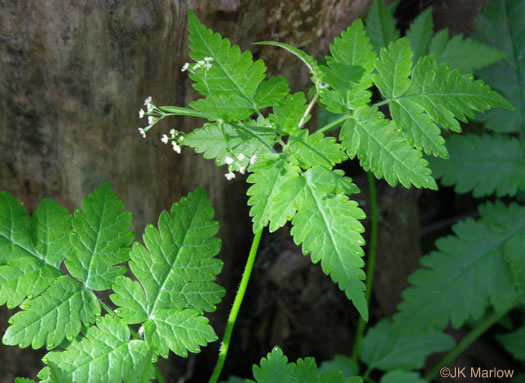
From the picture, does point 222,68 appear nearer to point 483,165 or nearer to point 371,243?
point 371,243

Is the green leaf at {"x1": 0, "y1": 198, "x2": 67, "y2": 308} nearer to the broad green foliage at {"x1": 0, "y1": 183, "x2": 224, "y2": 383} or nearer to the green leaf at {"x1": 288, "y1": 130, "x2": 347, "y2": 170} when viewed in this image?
the broad green foliage at {"x1": 0, "y1": 183, "x2": 224, "y2": 383}

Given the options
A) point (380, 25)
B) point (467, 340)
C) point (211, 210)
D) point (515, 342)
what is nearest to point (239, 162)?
point (211, 210)

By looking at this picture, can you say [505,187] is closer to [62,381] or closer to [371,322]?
[371,322]

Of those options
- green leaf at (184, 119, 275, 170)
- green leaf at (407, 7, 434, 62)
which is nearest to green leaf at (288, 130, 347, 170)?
green leaf at (184, 119, 275, 170)

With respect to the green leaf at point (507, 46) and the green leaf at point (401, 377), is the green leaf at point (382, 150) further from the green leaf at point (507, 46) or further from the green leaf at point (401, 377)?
the green leaf at point (401, 377)

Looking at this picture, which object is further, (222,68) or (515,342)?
(515,342)

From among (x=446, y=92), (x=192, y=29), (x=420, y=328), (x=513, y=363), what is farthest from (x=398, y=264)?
(x=192, y=29)

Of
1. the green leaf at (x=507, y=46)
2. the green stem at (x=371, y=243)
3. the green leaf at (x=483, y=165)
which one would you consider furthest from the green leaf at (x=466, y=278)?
the green leaf at (x=507, y=46)
